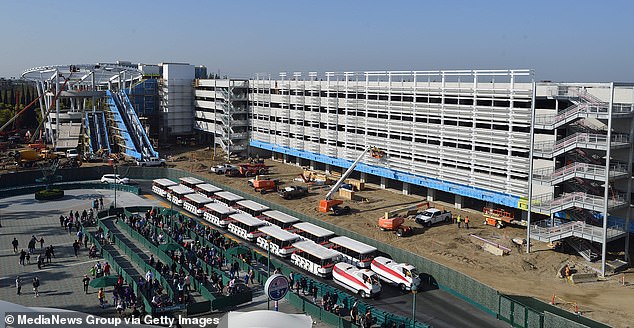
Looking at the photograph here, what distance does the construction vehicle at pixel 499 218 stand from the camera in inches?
1940

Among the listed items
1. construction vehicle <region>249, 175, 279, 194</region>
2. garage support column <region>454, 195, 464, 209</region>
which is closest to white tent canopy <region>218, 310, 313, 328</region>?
garage support column <region>454, 195, 464, 209</region>

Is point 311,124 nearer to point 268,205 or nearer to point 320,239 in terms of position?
point 268,205

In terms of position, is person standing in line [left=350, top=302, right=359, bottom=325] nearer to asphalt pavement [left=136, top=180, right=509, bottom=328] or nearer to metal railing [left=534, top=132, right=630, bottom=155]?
asphalt pavement [left=136, top=180, right=509, bottom=328]

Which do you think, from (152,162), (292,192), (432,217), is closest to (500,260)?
(432,217)

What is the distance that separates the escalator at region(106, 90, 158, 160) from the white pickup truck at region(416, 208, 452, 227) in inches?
1844

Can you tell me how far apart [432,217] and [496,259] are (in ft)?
30.4

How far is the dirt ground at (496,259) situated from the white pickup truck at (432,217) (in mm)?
704

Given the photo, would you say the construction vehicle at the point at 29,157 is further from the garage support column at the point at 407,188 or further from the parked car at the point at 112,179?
the garage support column at the point at 407,188

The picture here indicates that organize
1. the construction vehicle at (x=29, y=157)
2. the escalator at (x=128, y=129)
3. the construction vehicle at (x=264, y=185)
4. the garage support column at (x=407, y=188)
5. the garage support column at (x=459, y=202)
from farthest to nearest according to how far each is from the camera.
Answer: the escalator at (x=128, y=129) → the construction vehicle at (x=29, y=157) → the construction vehicle at (x=264, y=185) → the garage support column at (x=407, y=188) → the garage support column at (x=459, y=202)

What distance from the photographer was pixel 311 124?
7662 centimetres

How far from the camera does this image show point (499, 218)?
4962cm

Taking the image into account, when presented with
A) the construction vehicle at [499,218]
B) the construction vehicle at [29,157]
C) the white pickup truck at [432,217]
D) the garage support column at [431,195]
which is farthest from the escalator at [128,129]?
the construction vehicle at [499,218]

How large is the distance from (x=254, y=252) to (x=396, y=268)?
34.3ft

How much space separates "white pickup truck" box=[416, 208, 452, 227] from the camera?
163 ft
